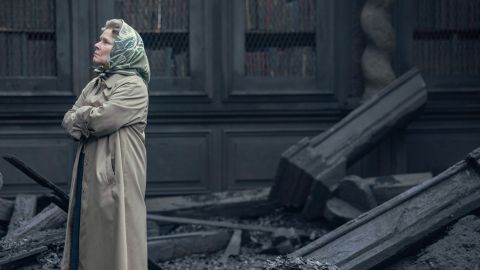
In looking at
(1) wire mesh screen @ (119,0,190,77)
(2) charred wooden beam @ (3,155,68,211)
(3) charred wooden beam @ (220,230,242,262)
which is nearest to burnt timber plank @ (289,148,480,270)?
(2) charred wooden beam @ (3,155,68,211)

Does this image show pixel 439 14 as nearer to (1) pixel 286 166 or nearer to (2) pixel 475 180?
(1) pixel 286 166

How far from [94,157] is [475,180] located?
2.46 meters

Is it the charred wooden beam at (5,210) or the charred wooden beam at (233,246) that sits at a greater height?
the charred wooden beam at (5,210)

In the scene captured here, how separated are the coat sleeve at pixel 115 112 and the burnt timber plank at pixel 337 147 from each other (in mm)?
2887

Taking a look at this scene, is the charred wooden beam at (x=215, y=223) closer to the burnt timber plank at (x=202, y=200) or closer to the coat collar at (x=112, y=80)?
the burnt timber plank at (x=202, y=200)

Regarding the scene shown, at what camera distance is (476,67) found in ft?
33.0

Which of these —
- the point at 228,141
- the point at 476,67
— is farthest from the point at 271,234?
the point at 476,67

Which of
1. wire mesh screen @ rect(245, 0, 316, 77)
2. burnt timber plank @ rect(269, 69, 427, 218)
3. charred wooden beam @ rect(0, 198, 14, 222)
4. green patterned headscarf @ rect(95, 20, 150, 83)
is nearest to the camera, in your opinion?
green patterned headscarf @ rect(95, 20, 150, 83)

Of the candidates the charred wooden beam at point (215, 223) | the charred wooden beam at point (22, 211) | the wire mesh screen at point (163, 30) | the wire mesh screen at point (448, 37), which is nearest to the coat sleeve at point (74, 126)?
the charred wooden beam at point (22, 211)

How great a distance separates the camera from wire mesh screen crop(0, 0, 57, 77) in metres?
9.66

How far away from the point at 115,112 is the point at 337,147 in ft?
11.4

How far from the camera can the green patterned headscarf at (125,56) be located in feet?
19.4

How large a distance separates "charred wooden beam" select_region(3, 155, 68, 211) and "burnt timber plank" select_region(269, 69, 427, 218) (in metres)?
2.61

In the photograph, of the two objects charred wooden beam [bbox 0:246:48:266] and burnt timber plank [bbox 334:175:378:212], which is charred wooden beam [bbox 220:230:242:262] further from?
charred wooden beam [bbox 0:246:48:266]
